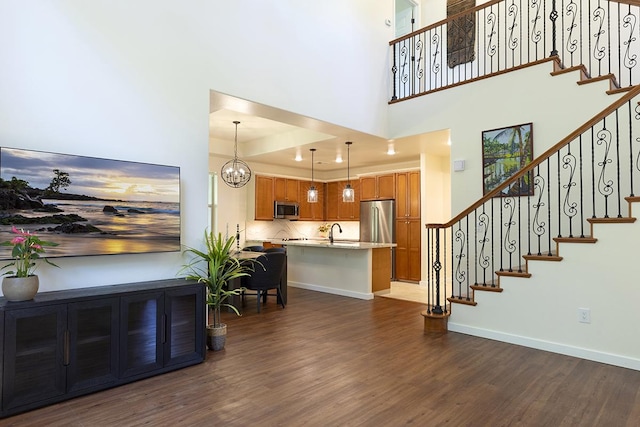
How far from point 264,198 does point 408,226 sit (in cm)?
321

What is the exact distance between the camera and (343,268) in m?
6.62

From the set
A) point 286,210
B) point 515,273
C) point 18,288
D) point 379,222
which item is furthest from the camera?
point 286,210

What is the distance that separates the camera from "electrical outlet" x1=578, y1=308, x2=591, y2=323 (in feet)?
11.7

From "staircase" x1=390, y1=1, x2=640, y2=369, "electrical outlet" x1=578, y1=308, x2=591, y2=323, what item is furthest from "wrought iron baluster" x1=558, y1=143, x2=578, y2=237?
"electrical outlet" x1=578, y1=308, x2=591, y2=323

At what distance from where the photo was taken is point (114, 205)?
315 centimetres

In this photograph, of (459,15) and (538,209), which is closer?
(538,209)

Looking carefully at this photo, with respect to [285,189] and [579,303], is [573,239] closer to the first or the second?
[579,303]

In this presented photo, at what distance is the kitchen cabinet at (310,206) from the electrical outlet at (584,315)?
6.53 meters

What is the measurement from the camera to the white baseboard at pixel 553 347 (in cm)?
336

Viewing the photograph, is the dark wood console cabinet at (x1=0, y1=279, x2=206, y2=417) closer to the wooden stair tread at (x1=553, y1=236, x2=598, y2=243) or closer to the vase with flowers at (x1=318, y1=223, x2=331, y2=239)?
the wooden stair tread at (x1=553, y1=236, x2=598, y2=243)

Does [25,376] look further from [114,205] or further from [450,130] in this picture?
[450,130]

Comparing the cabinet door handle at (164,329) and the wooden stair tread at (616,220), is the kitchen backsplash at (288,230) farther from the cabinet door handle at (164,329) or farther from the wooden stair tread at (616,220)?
the wooden stair tread at (616,220)

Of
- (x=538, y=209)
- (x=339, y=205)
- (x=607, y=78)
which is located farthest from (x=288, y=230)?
(x=607, y=78)

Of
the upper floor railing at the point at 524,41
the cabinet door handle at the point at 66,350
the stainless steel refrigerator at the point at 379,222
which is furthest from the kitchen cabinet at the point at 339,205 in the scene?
the cabinet door handle at the point at 66,350
